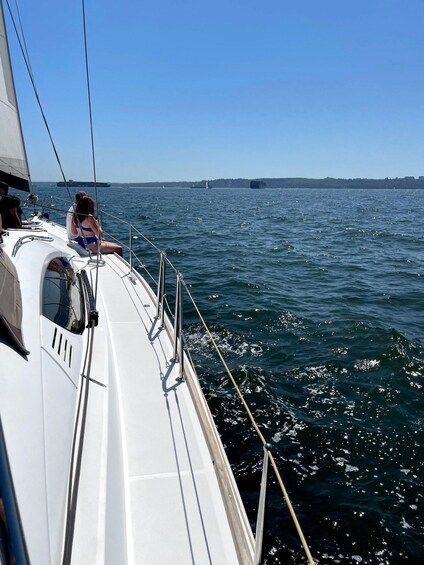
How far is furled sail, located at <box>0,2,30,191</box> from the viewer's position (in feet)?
14.3

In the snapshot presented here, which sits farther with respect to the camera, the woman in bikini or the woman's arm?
the woman's arm

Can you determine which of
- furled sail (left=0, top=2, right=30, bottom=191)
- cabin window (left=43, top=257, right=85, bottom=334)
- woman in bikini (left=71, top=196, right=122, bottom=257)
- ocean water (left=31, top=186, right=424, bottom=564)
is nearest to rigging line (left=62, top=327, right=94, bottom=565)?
cabin window (left=43, top=257, right=85, bottom=334)

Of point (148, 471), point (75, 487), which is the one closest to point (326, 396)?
point (148, 471)

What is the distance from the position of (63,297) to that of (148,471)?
1.77 m

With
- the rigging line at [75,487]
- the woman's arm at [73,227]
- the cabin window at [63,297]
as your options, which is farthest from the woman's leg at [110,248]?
the rigging line at [75,487]

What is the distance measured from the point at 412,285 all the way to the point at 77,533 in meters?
10.5

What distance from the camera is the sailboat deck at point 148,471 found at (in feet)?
5.86

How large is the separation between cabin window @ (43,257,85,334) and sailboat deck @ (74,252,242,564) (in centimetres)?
36

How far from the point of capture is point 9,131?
454 cm

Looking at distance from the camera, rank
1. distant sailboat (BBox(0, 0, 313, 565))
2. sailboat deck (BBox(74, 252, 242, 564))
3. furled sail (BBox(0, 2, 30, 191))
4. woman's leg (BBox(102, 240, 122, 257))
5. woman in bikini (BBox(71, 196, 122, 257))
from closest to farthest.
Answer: distant sailboat (BBox(0, 0, 313, 565))
sailboat deck (BBox(74, 252, 242, 564))
furled sail (BBox(0, 2, 30, 191))
woman in bikini (BBox(71, 196, 122, 257))
woman's leg (BBox(102, 240, 122, 257))

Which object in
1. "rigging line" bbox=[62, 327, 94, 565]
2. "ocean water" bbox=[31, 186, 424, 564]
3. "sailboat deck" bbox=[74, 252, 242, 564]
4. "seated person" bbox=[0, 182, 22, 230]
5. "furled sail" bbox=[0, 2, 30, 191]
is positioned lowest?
"ocean water" bbox=[31, 186, 424, 564]

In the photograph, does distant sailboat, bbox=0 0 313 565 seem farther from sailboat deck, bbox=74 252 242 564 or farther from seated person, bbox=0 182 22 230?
seated person, bbox=0 182 22 230

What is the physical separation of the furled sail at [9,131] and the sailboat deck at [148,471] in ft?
8.59

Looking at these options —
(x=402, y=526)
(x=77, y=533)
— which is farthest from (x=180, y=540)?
(x=402, y=526)
